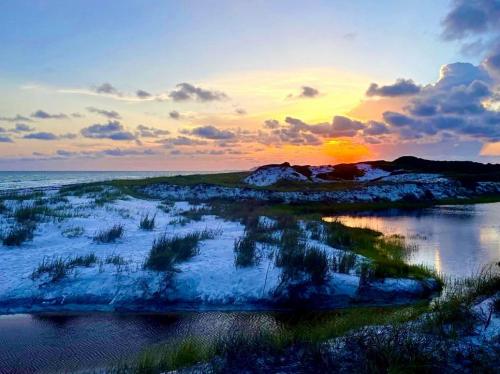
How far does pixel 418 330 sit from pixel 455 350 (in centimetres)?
96

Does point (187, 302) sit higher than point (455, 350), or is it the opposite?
point (455, 350)

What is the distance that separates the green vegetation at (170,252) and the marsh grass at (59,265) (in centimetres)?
200

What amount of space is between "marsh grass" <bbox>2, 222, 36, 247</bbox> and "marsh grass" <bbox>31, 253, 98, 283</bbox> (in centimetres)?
248

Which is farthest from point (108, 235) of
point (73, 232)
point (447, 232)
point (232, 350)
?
point (447, 232)

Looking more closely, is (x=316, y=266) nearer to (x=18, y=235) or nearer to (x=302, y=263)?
(x=302, y=263)

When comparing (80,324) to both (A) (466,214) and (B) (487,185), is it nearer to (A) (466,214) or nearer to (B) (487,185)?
(A) (466,214)

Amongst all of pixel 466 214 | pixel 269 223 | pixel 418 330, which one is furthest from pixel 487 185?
pixel 418 330

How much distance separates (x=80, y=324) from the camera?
37.1 ft

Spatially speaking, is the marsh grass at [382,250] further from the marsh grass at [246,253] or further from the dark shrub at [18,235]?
the dark shrub at [18,235]

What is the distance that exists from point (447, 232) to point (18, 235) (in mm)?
23883

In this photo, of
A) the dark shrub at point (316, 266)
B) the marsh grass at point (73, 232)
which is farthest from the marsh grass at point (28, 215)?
the dark shrub at point (316, 266)

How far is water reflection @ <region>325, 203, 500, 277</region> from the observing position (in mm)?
18875

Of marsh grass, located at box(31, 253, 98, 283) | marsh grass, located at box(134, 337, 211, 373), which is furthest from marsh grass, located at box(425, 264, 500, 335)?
marsh grass, located at box(31, 253, 98, 283)

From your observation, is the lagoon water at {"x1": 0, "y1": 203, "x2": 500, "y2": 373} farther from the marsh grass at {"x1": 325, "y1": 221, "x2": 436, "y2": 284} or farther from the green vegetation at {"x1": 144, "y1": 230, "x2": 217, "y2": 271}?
the green vegetation at {"x1": 144, "y1": 230, "x2": 217, "y2": 271}
